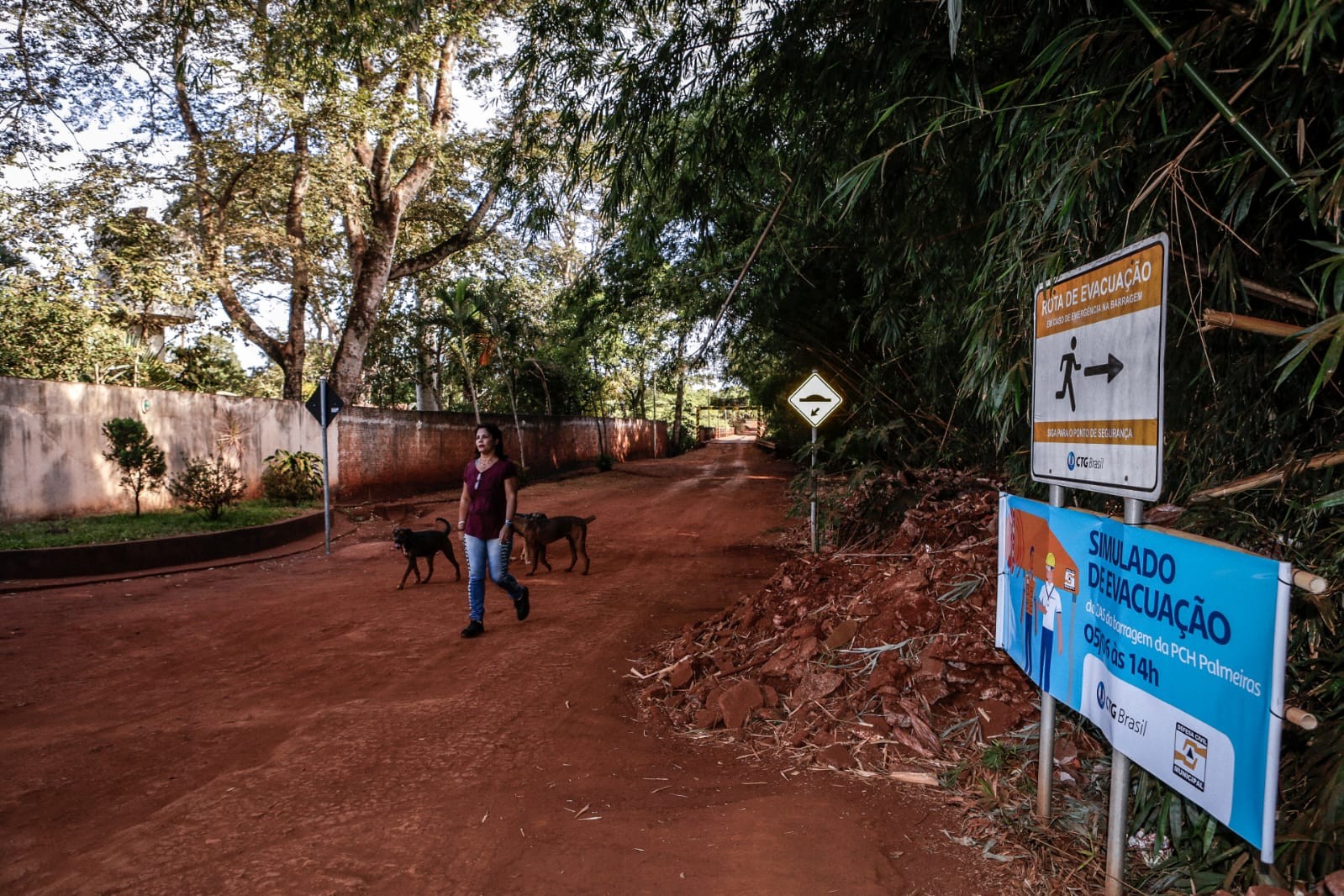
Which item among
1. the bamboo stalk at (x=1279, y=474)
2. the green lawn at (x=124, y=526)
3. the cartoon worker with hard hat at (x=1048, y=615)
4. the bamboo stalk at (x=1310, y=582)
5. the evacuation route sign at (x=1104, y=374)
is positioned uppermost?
the evacuation route sign at (x=1104, y=374)

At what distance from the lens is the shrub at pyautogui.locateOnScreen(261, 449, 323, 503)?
15883mm

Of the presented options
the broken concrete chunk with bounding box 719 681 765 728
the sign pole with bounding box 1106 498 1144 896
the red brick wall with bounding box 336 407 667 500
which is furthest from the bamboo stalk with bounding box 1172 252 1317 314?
the red brick wall with bounding box 336 407 667 500

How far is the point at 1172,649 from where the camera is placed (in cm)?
225

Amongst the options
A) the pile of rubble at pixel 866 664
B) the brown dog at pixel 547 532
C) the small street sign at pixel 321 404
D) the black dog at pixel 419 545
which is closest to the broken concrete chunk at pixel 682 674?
the pile of rubble at pixel 866 664

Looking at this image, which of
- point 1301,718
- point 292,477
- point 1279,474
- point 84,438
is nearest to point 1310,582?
point 1301,718

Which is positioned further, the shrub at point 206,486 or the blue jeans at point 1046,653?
the shrub at point 206,486

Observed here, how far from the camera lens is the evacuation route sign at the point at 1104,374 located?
232cm

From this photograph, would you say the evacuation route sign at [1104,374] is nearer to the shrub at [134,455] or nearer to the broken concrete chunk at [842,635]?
the broken concrete chunk at [842,635]

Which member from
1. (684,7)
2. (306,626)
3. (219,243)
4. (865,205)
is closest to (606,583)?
(306,626)

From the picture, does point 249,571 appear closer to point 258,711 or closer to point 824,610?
point 258,711

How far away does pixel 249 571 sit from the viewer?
34.2 ft

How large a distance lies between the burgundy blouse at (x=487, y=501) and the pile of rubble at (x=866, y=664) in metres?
1.88

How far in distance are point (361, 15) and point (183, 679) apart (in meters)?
5.44

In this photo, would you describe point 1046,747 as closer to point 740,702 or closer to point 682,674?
point 740,702
